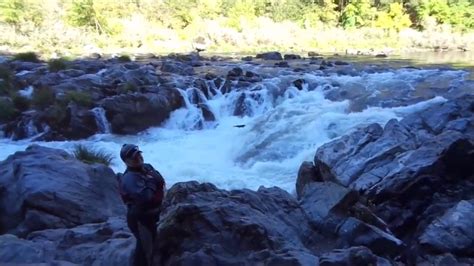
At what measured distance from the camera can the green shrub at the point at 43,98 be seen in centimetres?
1444

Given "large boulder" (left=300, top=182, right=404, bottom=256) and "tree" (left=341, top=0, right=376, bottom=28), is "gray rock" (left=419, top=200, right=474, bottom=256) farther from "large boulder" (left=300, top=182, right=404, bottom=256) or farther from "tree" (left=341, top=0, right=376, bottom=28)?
"tree" (left=341, top=0, right=376, bottom=28)

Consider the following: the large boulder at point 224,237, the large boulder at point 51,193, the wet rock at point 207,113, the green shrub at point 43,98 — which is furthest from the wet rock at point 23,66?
the large boulder at point 224,237

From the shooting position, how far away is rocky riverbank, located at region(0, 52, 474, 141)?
13.8 meters

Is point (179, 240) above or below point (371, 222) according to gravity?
above

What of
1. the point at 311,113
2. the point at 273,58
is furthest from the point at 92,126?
the point at 273,58

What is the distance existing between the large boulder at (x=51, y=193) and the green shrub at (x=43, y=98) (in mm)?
7164

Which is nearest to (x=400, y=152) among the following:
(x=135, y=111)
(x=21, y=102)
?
(x=135, y=111)

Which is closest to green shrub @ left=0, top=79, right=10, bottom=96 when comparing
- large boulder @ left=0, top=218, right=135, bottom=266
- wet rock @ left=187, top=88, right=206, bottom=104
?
wet rock @ left=187, top=88, right=206, bottom=104

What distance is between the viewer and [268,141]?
12.9 meters

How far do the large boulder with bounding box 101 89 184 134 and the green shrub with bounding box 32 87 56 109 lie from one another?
Answer: 1470 mm

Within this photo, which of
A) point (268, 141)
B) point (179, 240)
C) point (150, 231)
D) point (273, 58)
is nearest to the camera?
point (150, 231)

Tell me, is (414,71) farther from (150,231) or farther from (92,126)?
(150,231)

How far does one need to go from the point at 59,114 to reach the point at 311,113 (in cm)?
689

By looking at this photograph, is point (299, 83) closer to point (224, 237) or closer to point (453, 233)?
point (453, 233)
